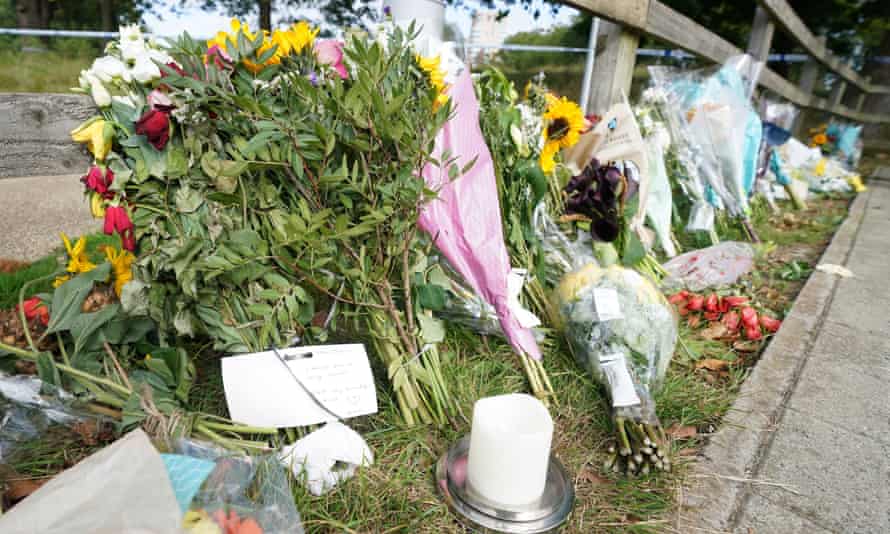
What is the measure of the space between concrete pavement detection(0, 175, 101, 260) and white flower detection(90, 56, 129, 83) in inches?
64.5

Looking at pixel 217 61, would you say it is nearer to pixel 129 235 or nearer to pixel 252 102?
pixel 252 102

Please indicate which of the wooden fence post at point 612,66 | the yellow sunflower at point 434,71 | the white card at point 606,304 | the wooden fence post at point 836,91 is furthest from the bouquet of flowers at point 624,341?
the wooden fence post at point 836,91

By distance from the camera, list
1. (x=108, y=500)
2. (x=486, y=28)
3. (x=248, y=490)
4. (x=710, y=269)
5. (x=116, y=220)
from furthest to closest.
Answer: (x=710, y=269) < (x=486, y=28) < (x=116, y=220) < (x=248, y=490) < (x=108, y=500)

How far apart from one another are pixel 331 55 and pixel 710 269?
5.84 ft

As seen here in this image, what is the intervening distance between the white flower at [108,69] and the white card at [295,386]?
0.59 meters

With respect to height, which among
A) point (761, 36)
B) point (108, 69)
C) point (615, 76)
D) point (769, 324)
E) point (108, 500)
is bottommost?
point (769, 324)

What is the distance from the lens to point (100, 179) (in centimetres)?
97

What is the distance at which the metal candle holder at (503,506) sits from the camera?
37.6 inches

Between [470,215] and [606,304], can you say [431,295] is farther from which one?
[606,304]

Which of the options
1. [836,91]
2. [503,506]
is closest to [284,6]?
[503,506]

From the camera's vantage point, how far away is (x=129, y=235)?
103cm

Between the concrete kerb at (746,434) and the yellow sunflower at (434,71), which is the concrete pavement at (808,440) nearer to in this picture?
the concrete kerb at (746,434)

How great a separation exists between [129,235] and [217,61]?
39cm

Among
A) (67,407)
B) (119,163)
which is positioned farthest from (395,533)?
(119,163)
